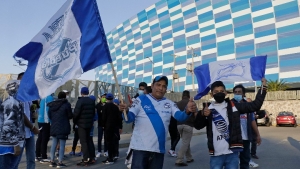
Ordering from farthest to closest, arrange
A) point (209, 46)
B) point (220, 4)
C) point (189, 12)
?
point (189, 12), point (209, 46), point (220, 4)

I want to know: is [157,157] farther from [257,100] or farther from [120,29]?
[120,29]

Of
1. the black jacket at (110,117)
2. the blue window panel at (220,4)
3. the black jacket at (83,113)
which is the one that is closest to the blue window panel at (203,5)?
the blue window panel at (220,4)

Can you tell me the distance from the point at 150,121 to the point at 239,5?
47049mm

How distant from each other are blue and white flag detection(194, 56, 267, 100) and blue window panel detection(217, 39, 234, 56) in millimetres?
42319

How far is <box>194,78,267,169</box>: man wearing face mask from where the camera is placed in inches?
151

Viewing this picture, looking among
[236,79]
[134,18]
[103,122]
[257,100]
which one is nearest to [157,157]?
[257,100]

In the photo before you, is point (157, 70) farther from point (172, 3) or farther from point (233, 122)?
point (233, 122)

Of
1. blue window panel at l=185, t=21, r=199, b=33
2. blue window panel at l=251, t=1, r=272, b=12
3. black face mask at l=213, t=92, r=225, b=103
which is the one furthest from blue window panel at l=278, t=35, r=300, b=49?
black face mask at l=213, t=92, r=225, b=103

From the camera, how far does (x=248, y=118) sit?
5.83 metres

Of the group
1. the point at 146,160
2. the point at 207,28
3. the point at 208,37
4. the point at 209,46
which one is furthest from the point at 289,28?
the point at 146,160

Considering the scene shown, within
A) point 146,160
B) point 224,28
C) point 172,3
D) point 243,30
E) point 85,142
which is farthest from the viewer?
point 172,3

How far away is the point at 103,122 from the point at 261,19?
4117 cm

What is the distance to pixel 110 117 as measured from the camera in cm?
767

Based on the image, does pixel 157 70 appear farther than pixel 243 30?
Yes
